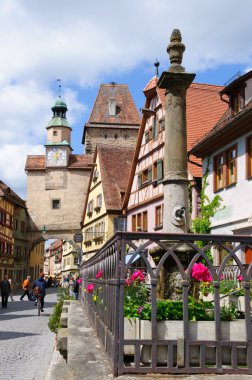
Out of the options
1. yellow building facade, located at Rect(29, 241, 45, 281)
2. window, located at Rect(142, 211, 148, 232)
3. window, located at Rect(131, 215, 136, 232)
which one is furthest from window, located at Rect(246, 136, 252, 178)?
yellow building facade, located at Rect(29, 241, 45, 281)

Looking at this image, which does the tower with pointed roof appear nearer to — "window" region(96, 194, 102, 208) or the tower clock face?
the tower clock face

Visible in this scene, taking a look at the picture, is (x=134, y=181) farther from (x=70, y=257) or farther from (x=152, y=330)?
(x=70, y=257)

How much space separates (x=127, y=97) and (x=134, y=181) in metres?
36.7

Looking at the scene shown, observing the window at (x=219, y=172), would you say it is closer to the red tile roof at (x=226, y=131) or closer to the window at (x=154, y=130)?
the red tile roof at (x=226, y=131)

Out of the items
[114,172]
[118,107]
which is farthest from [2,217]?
[118,107]

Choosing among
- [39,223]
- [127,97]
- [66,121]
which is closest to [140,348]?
[39,223]

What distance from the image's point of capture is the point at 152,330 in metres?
3.53

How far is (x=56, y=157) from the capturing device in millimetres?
53156

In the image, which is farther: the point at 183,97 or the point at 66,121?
the point at 66,121

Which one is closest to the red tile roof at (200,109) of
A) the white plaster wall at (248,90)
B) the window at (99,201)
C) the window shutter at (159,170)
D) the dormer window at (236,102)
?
the window shutter at (159,170)

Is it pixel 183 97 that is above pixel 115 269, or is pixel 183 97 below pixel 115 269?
above

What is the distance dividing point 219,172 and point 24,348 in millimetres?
10014

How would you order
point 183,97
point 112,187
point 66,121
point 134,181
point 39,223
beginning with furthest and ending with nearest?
point 66,121 → point 39,223 → point 112,187 → point 134,181 → point 183,97

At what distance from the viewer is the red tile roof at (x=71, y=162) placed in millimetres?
52031
